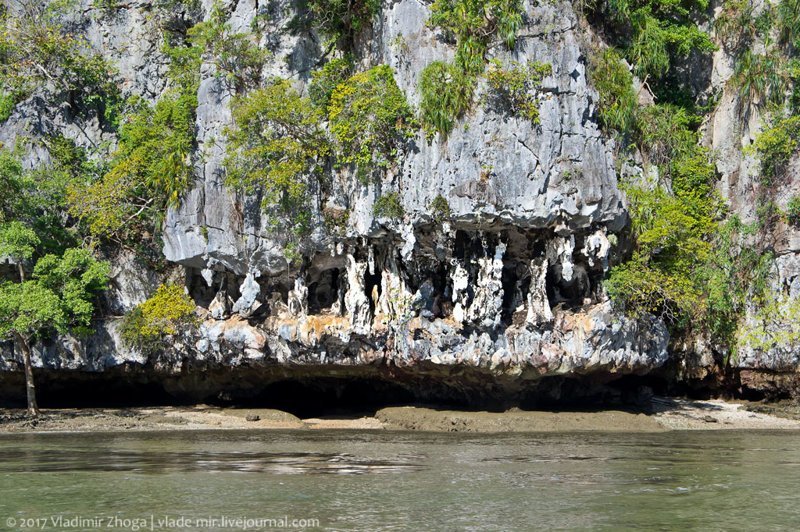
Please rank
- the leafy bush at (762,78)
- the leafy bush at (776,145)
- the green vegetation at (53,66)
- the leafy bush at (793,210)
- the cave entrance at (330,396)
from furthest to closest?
1. the green vegetation at (53,66)
2. the cave entrance at (330,396)
3. the leafy bush at (762,78)
4. the leafy bush at (776,145)
5. the leafy bush at (793,210)

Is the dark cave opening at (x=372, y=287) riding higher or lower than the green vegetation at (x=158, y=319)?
higher

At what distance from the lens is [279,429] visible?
69.1ft

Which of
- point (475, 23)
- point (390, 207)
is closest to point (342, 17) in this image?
point (475, 23)

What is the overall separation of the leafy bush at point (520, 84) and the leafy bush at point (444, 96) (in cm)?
65

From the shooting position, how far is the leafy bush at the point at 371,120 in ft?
70.0

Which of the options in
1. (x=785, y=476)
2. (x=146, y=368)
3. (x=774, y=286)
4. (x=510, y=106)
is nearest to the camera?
(x=785, y=476)

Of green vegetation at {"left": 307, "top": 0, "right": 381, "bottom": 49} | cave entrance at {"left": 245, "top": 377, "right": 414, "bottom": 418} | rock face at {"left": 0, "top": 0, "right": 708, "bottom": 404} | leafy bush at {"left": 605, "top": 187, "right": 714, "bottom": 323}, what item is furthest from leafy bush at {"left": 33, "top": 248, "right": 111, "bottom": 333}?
leafy bush at {"left": 605, "top": 187, "right": 714, "bottom": 323}

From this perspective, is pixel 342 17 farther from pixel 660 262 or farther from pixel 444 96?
pixel 660 262

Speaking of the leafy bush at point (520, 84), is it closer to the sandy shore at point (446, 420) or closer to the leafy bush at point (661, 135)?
the leafy bush at point (661, 135)

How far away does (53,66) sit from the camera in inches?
1043

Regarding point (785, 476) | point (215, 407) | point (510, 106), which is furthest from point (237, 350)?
point (785, 476)

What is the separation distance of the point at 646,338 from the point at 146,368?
525 inches

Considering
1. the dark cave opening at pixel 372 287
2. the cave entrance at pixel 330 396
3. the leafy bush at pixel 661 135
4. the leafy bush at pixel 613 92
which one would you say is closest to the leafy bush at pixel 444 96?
the leafy bush at pixel 613 92

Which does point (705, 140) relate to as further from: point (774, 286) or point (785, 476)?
point (785, 476)
